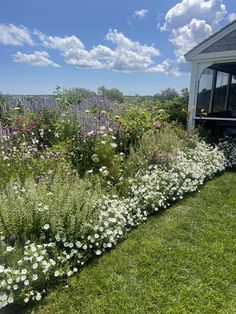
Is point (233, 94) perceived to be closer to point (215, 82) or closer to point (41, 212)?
point (215, 82)

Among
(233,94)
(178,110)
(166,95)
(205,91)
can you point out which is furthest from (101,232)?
(166,95)

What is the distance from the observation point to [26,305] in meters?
2.26

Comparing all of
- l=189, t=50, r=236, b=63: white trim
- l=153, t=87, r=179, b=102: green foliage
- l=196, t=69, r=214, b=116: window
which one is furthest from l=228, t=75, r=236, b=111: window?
l=153, t=87, r=179, b=102: green foliage

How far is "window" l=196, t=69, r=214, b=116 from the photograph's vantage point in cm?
852

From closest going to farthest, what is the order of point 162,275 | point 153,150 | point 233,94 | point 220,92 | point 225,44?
1. point 162,275
2. point 153,150
3. point 225,44
4. point 220,92
5. point 233,94

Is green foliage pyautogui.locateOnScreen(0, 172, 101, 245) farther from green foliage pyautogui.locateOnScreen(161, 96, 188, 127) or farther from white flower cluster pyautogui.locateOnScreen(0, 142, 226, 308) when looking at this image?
green foliage pyautogui.locateOnScreen(161, 96, 188, 127)

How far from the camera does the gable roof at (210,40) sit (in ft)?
24.3

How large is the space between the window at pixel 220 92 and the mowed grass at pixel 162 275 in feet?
21.0

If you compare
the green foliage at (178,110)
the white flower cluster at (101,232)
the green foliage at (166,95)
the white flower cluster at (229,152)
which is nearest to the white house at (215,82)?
the green foliage at (178,110)

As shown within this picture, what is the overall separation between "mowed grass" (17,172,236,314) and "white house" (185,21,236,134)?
511 cm

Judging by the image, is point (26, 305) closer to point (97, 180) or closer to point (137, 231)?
point (137, 231)

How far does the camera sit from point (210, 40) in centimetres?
764

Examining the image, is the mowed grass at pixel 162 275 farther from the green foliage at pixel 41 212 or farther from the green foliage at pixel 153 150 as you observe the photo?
the green foliage at pixel 153 150

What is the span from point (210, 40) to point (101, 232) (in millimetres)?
6662
